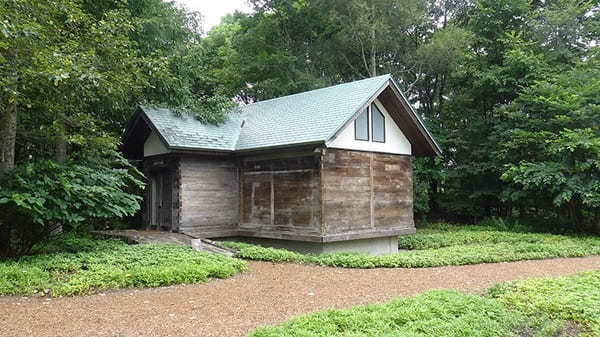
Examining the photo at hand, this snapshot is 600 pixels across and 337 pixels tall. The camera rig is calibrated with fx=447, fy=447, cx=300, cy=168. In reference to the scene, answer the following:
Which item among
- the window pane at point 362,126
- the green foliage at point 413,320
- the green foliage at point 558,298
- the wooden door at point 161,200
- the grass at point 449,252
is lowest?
the grass at point 449,252

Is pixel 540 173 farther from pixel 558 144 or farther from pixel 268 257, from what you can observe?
pixel 268 257

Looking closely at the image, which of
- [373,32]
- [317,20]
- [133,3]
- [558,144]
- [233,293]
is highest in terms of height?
[317,20]

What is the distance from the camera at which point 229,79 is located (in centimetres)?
2681

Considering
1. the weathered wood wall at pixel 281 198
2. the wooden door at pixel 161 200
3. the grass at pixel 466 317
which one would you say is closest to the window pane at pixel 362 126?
the weathered wood wall at pixel 281 198

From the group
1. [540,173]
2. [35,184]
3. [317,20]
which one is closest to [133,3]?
[35,184]

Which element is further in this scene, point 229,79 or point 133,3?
point 229,79

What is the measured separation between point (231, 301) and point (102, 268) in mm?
3035

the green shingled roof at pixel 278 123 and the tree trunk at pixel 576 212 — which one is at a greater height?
the green shingled roof at pixel 278 123

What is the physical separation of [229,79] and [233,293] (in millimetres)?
20649

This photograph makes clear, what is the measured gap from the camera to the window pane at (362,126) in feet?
45.4

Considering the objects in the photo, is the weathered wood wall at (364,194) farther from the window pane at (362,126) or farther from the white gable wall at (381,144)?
the window pane at (362,126)

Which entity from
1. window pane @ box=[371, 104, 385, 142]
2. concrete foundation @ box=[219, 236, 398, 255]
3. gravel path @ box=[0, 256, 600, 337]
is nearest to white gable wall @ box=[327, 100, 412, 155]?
window pane @ box=[371, 104, 385, 142]

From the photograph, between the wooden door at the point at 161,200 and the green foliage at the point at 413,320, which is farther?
the wooden door at the point at 161,200

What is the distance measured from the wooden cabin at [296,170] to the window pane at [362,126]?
32 mm
